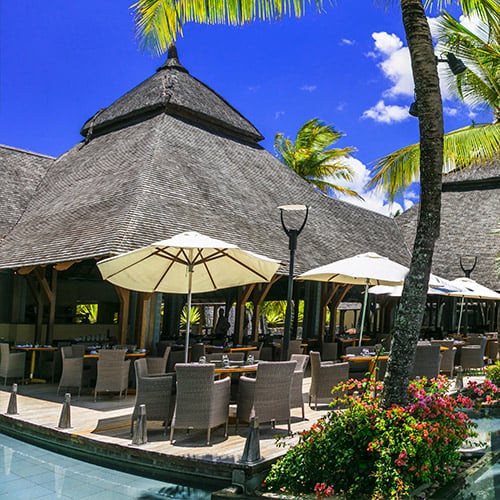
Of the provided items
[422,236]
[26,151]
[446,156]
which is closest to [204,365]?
[422,236]

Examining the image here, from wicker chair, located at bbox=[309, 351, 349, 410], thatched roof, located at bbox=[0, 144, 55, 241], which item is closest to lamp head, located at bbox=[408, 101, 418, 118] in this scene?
wicker chair, located at bbox=[309, 351, 349, 410]

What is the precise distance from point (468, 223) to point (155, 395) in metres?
19.8

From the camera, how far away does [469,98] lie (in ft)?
41.8

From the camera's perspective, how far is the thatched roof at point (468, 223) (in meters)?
21.2

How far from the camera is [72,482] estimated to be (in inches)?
226

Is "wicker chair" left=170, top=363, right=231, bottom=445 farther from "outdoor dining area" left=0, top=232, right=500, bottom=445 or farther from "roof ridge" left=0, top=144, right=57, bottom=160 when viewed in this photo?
"roof ridge" left=0, top=144, right=57, bottom=160

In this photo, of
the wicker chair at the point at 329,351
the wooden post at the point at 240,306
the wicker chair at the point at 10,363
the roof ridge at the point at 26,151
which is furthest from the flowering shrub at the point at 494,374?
the roof ridge at the point at 26,151

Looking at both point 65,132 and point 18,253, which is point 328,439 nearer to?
point 18,253

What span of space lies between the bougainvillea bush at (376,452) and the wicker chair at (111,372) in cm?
434

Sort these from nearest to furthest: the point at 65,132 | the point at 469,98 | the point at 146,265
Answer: the point at 146,265 < the point at 469,98 < the point at 65,132

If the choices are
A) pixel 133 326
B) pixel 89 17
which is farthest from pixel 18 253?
pixel 89 17

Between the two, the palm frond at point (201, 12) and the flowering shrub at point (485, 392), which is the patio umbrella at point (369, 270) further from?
the palm frond at point (201, 12)

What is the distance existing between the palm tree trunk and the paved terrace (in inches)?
60.4

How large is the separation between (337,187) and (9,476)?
92.8ft
